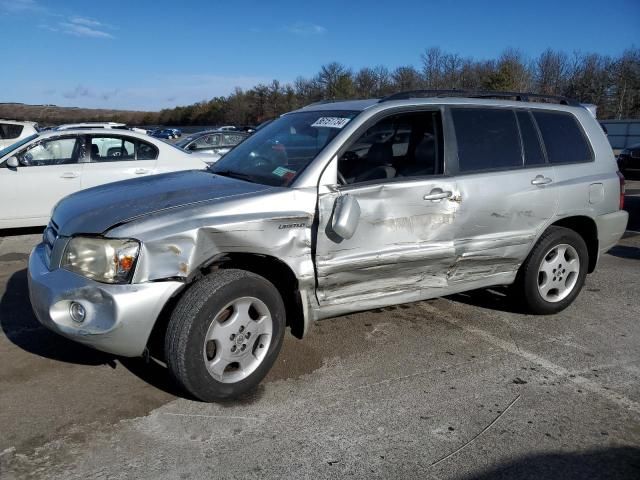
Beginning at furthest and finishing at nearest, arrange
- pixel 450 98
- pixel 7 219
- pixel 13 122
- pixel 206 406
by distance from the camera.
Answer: pixel 13 122 → pixel 7 219 → pixel 450 98 → pixel 206 406

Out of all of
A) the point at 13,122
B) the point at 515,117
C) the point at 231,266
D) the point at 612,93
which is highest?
the point at 612,93

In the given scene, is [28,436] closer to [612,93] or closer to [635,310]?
[635,310]

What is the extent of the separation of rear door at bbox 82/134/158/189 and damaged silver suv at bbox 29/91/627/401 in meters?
4.12

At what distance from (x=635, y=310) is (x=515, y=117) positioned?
2.13 meters

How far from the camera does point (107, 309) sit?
9.49ft

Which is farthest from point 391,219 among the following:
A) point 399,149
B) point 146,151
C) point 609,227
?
point 146,151

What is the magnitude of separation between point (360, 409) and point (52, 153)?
6.65 meters

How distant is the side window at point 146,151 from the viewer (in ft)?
27.1

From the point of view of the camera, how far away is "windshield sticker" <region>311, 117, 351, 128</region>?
377 cm

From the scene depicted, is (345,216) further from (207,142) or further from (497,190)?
(207,142)

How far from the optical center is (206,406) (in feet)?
10.5

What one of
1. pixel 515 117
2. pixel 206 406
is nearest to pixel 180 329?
pixel 206 406

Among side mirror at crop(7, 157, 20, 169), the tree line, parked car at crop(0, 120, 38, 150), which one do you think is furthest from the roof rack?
the tree line

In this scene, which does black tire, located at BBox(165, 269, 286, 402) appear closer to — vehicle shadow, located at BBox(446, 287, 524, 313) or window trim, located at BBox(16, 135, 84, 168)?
vehicle shadow, located at BBox(446, 287, 524, 313)
